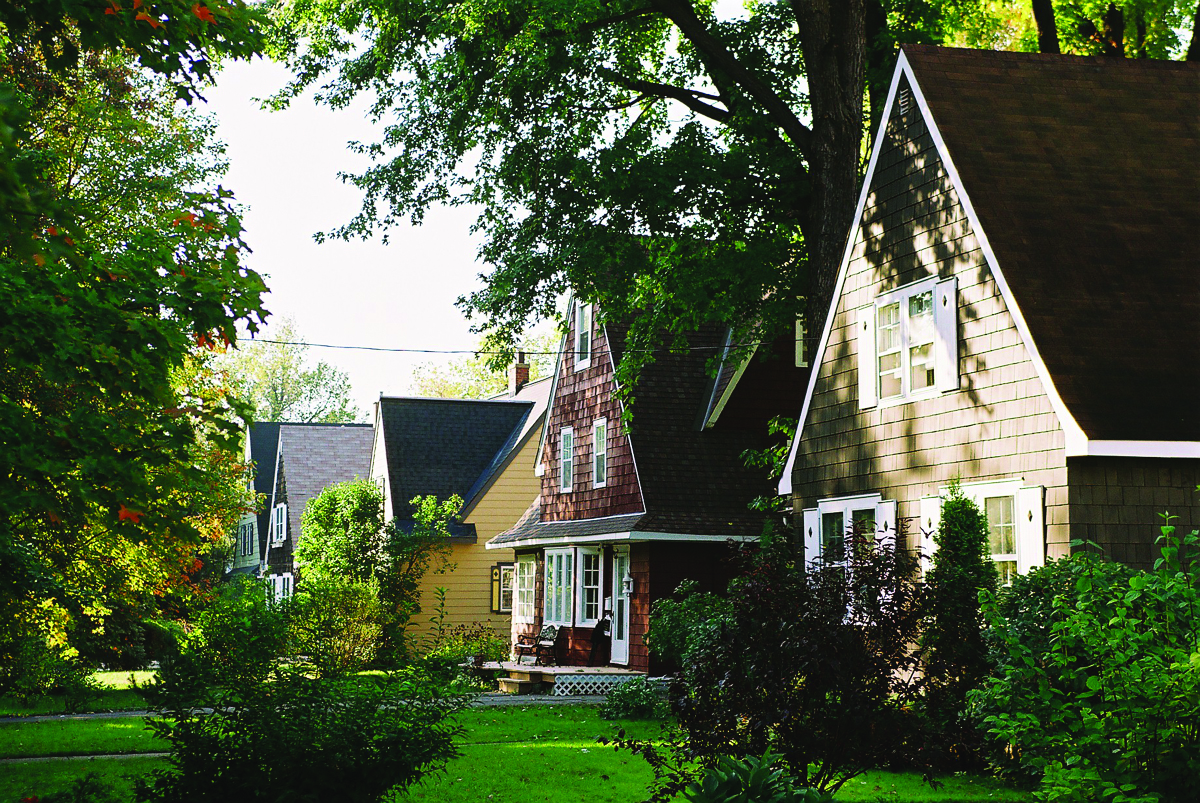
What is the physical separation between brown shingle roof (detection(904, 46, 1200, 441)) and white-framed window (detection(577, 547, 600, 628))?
49.5 ft

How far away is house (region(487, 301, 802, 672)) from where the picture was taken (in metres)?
25.2

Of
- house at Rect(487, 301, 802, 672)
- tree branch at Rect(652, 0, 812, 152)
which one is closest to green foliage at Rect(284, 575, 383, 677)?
house at Rect(487, 301, 802, 672)

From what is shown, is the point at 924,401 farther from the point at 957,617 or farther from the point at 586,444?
the point at 586,444

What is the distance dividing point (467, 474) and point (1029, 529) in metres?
27.5

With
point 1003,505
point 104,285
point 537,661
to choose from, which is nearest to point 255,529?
point 537,661

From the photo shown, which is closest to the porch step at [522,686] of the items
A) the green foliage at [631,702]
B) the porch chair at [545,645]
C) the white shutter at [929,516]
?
the porch chair at [545,645]

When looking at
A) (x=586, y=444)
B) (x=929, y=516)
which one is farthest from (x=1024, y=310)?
(x=586, y=444)

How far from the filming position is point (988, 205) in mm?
15148

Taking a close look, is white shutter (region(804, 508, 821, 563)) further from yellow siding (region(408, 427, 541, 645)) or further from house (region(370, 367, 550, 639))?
yellow siding (region(408, 427, 541, 645))

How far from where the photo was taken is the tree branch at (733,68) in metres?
21.2

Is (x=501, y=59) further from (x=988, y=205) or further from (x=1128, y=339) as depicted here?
(x=1128, y=339)

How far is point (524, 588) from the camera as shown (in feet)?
111

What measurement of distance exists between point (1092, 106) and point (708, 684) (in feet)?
37.0

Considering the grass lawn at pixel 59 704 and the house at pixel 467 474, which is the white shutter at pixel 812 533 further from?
the house at pixel 467 474
